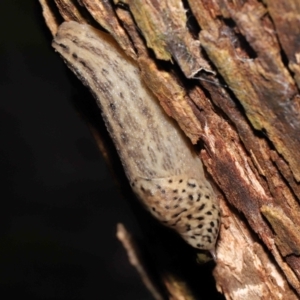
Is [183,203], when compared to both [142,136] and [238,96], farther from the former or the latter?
[238,96]

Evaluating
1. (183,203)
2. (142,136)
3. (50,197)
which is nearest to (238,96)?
(142,136)

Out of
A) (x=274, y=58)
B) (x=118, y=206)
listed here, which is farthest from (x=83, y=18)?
(x=118, y=206)

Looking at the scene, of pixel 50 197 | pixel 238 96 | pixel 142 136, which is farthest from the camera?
pixel 50 197

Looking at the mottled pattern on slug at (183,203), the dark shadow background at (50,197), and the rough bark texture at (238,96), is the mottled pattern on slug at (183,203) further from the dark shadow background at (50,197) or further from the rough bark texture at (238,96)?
the dark shadow background at (50,197)

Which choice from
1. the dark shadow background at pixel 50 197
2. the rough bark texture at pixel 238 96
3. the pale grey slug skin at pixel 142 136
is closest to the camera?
the rough bark texture at pixel 238 96

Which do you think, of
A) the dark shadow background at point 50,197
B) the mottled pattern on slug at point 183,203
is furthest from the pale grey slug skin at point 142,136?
the dark shadow background at point 50,197

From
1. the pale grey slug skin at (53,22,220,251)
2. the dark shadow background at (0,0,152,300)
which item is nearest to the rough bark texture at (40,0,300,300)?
the pale grey slug skin at (53,22,220,251)
